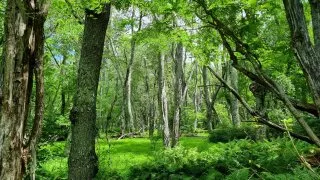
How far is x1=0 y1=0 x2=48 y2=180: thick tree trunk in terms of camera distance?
3285 millimetres

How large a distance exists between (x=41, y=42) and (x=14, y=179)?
1.38 metres

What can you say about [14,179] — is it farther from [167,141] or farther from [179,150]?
[167,141]

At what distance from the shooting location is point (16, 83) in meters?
3.36

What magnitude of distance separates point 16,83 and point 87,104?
12.7 ft

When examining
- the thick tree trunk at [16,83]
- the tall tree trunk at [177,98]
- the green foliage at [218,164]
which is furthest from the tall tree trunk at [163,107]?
the thick tree trunk at [16,83]

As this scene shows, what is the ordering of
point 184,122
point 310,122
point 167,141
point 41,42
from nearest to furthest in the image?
point 41,42 → point 310,122 → point 167,141 → point 184,122

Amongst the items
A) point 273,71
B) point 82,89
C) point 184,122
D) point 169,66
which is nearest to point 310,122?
point 82,89

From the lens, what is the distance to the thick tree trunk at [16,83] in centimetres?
329

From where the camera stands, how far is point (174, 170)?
664cm

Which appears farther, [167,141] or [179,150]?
[167,141]

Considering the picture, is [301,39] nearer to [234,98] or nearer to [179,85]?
[179,85]

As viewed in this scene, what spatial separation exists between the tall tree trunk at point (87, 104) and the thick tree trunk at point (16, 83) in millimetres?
3605

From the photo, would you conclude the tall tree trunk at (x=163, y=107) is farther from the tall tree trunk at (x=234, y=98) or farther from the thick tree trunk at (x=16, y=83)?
the thick tree trunk at (x=16, y=83)

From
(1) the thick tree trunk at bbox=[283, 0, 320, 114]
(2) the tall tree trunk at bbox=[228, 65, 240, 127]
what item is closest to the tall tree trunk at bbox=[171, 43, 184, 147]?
(2) the tall tree trunk at bbox=[228, 65, 240, 127]
